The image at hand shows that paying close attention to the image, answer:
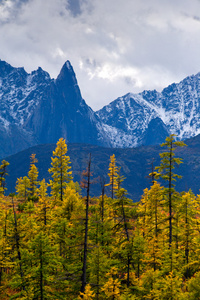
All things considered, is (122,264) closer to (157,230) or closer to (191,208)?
(157,230)

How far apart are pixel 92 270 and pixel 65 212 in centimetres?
1061

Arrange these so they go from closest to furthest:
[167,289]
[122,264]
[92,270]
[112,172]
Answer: [167,289] < [92,270] < [122,264] < [112,172]

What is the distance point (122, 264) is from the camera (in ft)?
71.5

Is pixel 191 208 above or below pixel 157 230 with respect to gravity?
above

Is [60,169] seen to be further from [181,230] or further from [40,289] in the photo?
[40,289]

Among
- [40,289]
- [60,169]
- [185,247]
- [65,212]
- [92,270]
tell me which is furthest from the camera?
[60,169]

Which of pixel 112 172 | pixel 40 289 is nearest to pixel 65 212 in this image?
pixel 40 289

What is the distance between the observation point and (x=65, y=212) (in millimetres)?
29422

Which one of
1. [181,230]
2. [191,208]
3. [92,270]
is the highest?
[191,208]

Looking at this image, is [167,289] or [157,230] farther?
[157,230]

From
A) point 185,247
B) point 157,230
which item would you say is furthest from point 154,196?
point 185,247

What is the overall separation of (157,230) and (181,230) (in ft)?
8.95

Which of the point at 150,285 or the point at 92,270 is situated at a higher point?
the point at 92,270

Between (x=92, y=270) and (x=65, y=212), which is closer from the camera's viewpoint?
(x=92, y=270)
